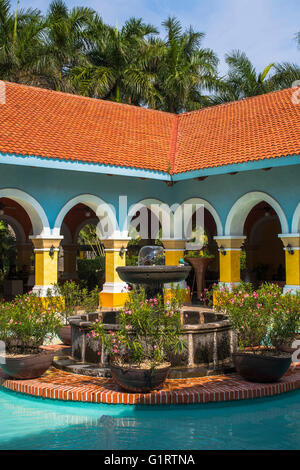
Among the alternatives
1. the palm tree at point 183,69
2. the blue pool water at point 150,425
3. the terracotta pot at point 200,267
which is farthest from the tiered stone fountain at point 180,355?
the palm tree at point 183,69

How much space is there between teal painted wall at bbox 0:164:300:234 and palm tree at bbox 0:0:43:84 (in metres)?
14.5

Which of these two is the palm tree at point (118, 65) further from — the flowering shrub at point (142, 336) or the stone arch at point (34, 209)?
the flowering shrub at point (142, 336)

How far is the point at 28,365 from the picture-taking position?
6922 mm

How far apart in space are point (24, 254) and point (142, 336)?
1457cm

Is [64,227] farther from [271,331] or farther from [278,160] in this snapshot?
[271,331]

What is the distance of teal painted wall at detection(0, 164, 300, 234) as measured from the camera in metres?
13.0

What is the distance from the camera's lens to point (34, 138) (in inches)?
511

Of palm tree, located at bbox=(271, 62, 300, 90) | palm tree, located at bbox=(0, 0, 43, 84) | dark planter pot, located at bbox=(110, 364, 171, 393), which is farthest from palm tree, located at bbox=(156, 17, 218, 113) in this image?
dark planter pot, located at bbox=(110, 364, 171, 393)

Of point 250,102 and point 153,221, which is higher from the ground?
point 250,102

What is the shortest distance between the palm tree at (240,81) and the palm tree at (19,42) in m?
10.0

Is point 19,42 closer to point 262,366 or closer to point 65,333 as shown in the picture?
point 65,333
